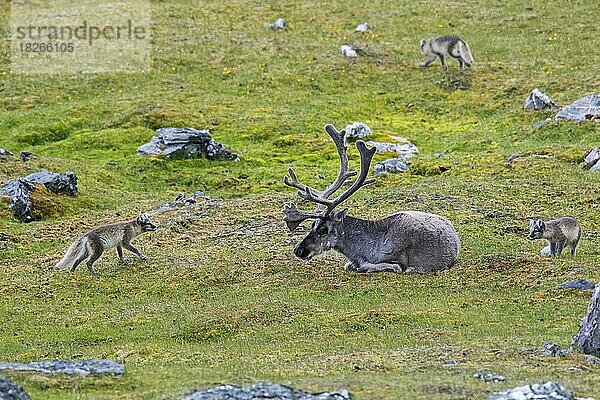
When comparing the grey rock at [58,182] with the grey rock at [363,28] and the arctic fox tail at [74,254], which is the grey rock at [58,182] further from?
the grey rock at [363,28]

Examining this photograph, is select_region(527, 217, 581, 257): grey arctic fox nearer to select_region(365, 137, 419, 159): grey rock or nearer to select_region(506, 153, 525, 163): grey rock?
select_region(506, 153, 525, 163): grey rock

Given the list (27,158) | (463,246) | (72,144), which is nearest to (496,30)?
(72,144)

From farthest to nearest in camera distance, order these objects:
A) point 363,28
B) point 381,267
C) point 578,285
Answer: point 363,28
point 381,267
point 578,285

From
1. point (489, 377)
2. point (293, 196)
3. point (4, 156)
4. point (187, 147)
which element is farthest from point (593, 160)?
point (489, 377)

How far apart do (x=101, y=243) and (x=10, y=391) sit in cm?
1133

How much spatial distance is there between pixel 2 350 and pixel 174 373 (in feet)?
Result: 15.7

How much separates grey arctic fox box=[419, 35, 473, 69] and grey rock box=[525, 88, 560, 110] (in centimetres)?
690

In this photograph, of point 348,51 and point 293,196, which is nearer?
point 293,196

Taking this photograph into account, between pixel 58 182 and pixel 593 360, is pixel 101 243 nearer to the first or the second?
pixel 58 182

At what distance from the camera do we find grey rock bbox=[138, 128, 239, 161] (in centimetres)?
3656

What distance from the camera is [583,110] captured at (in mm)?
37688

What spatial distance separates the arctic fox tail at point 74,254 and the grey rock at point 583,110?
22.4 m

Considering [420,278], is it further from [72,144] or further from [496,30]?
[496,30]

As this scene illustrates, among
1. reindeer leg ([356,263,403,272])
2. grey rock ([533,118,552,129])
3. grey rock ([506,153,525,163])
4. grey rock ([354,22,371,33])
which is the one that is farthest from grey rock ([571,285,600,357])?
grey rock ([354,22,371,33])
